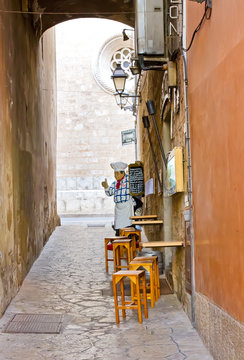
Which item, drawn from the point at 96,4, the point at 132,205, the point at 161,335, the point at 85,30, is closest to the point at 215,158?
the point at 161,335

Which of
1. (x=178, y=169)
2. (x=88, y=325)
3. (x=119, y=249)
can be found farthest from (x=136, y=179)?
(x=88, y=325)

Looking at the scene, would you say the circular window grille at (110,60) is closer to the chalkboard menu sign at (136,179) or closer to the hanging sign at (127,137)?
the hanging sign at (127,137)

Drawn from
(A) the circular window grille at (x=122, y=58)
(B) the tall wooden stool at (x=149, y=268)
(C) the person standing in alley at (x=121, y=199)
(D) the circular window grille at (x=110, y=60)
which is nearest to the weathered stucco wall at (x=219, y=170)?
(B) the tall wooden stool at (x=149, y=268)

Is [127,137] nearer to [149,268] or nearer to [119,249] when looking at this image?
[119,249]

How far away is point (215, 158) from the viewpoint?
432cm

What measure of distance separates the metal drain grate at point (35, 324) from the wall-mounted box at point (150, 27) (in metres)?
3.54

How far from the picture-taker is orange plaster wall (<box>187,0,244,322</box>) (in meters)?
3.58

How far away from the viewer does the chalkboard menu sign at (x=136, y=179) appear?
11.3 metres

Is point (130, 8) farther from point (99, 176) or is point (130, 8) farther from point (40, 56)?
point (99, 176)

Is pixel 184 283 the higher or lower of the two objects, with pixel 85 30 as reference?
lower

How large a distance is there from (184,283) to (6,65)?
3.71m

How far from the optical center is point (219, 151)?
13.6 feet

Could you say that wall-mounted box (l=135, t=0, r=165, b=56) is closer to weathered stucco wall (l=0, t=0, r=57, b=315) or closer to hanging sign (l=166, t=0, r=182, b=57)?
hanging sign (l=166, t=0, r=182, b=57)

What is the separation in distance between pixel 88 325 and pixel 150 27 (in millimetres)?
3923
